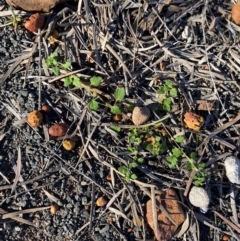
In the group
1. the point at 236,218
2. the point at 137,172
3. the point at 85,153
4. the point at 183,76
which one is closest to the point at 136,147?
the point at 137,172

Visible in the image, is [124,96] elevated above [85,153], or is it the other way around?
[124,96]

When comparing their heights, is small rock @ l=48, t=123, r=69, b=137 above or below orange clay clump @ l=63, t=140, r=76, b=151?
above

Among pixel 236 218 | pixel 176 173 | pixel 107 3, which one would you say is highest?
pixel 107 3

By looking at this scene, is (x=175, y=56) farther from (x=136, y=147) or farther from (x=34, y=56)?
(x=34, y=56)

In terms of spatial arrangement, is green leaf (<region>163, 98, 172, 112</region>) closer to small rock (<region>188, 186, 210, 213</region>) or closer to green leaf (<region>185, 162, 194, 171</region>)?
green leaf (<region>185, 162, 194, 171</region>)

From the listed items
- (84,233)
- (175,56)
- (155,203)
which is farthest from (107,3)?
(84,233)


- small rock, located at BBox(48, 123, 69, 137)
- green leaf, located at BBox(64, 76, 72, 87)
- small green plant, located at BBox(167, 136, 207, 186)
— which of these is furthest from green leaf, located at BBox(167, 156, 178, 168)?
green leaf, located at BBox(64, 76, 72, 87)
